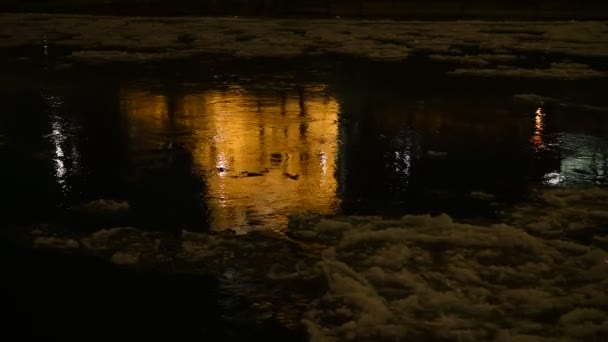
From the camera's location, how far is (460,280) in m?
4.37

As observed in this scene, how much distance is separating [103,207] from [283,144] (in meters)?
2.48

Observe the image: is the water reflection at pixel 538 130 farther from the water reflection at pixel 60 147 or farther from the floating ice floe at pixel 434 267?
the water reflection at pixel 60 147

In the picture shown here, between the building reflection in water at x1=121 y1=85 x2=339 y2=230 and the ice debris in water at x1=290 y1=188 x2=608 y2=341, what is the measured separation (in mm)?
595

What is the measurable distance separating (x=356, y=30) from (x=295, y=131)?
12794mm

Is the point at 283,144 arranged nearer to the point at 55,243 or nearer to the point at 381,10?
the point at 55,243

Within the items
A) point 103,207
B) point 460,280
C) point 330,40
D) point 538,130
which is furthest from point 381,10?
point 460,280

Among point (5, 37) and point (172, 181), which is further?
point (5, 37)

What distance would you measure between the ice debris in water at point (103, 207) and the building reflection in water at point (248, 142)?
0.69 meters

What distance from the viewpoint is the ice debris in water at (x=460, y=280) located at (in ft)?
12.5

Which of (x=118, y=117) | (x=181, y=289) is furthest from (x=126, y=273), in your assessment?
(x=118, y=117)

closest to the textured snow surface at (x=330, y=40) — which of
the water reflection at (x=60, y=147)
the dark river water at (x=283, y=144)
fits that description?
the dark river water at (x=283, y=144)

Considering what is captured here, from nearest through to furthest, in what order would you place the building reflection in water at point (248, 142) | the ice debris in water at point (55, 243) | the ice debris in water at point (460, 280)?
1. the ice debris in water at point (460, 280)
2. the ice debris in water at point (55, 243)
3. the building reflection in water at point (248, 142)

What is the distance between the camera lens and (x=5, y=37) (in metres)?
18.5

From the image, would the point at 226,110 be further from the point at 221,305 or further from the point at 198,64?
the point at 221,305
